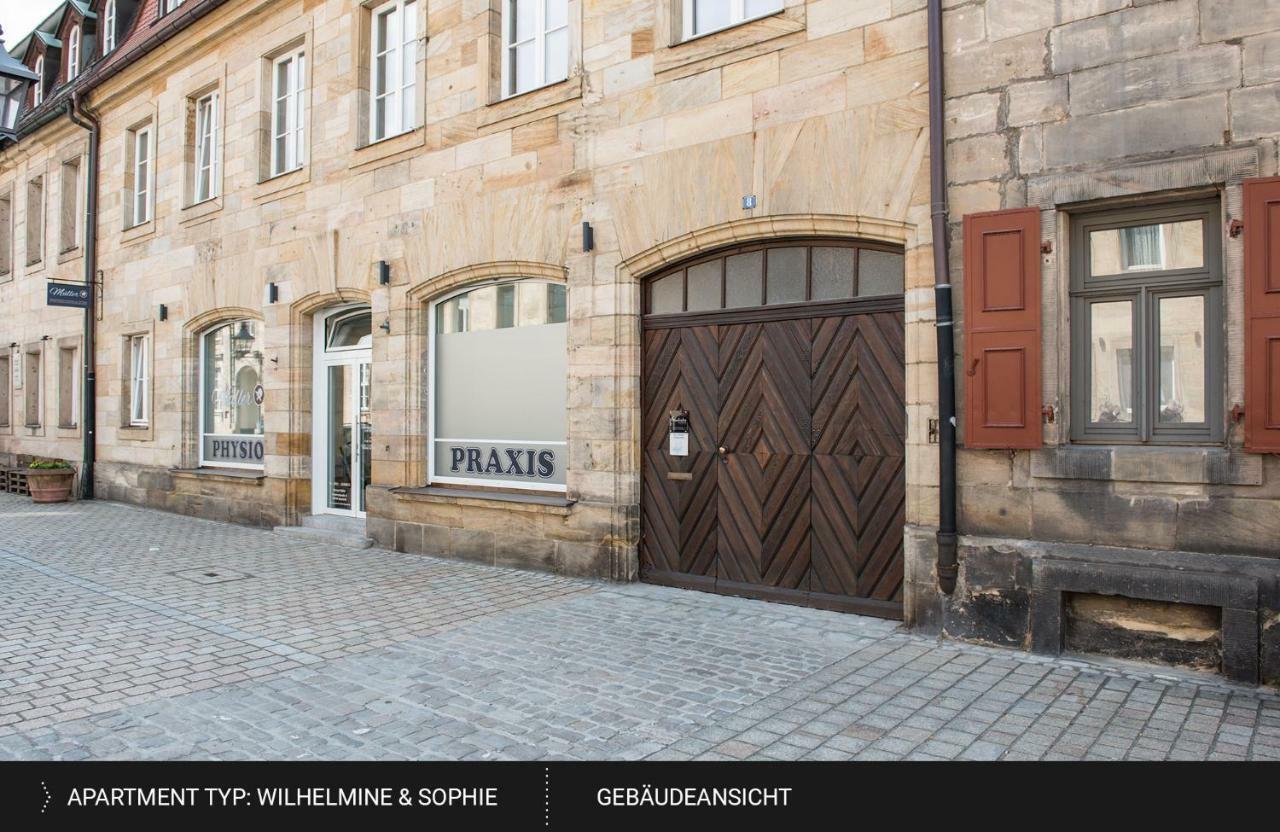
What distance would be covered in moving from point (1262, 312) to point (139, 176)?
53.1 ft

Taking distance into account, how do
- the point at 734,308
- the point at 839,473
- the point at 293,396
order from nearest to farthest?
the point at 839,473
the point at 734,308
the point at 293,396

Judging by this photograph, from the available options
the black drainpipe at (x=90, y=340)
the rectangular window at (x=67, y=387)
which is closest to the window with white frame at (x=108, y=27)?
the black drainpipe at (x=90, y=340)

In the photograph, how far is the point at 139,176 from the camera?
15773mm

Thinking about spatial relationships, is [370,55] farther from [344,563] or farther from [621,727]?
[621,727]

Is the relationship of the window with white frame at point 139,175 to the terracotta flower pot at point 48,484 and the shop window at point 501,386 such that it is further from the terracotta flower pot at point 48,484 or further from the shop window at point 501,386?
the shop window at point 501,386

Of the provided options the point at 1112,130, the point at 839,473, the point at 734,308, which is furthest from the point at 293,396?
the point at 1112,130

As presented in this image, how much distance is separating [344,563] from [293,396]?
3.40m

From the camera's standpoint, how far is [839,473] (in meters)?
7.16

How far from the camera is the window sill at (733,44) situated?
23.9ft

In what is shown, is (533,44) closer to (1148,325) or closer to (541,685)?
(1148,325)

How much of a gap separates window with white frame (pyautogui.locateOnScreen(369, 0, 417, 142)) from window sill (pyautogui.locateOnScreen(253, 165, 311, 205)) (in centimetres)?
123

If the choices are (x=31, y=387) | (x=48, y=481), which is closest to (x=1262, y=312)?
(x=48, y=481)

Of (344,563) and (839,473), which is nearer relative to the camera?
(839,473)

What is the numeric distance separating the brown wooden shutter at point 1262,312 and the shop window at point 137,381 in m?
15.2
